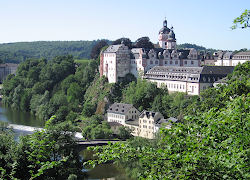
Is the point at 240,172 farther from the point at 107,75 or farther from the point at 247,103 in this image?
the point at 107,75

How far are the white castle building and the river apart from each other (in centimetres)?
1441

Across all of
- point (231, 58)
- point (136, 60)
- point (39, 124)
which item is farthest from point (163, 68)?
point (231, 58)

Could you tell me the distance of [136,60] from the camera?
206 feet

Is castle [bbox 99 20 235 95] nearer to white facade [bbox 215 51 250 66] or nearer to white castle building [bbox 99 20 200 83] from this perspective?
white castle building [bbox 99 20 200 83]

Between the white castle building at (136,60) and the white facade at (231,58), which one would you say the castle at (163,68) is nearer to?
the white castle building at (136,60)

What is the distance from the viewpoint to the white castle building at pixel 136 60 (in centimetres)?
6217

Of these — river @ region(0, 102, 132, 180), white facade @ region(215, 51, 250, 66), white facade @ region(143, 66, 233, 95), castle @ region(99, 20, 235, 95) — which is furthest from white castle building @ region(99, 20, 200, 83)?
river @ region(0, 102, 132, 180)

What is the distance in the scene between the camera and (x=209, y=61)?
259 ft

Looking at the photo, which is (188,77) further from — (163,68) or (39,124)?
(39,124)

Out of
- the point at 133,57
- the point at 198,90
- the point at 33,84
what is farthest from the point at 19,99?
the point at 198,90

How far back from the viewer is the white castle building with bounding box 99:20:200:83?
62.2m

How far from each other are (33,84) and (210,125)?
80.3 m

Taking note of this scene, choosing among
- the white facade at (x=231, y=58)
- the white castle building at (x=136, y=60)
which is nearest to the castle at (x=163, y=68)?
the white castle building at (x=136, y=60)

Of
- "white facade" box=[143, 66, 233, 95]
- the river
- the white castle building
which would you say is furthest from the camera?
the white castle building
